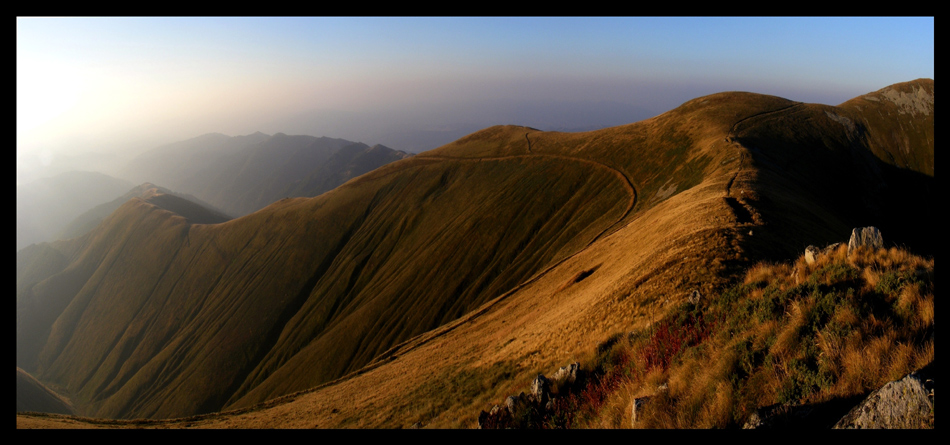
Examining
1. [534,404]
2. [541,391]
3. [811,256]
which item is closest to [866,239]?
[811,256]

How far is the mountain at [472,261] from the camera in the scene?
24022 millimetres

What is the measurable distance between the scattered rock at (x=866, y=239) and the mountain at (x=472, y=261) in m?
5.36

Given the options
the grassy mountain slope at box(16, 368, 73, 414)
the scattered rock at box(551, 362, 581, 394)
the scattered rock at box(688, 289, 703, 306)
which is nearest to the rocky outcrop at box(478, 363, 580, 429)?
the scattered rock at box(551, 362, 581, 394)

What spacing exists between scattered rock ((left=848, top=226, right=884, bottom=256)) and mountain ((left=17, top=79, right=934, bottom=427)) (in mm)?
5360

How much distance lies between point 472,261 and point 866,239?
2813 inches

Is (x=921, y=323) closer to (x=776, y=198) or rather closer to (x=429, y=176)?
(x=776, y=198)

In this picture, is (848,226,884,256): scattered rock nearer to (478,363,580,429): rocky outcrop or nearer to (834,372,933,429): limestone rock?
(834,372,933,429): limestone rock

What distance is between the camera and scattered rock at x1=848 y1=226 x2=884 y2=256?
40.5 ft

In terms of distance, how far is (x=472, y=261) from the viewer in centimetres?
8219

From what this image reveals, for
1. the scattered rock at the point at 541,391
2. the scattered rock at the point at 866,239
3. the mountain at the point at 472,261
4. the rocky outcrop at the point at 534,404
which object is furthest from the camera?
the mountain at the point at 472,261

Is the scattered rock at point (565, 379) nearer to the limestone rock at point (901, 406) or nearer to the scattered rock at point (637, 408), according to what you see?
the scattered rock at point (637, 408)

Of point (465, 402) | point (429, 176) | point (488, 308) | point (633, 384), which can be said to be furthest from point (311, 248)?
point (633, 384)

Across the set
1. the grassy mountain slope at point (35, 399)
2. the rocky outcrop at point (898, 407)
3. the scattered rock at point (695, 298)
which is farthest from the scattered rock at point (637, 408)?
the grassy mountain slope at point (35, 399)
